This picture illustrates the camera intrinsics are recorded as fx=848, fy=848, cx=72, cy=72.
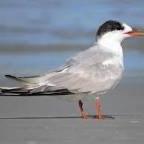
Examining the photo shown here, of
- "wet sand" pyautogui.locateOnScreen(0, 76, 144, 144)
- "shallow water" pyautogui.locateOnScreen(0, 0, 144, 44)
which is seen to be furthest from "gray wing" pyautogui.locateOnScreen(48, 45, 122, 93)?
"shallow water" pyautogui.locateOnScreen(0, 0, 144, 44)

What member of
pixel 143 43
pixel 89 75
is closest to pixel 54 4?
pixel 143 43

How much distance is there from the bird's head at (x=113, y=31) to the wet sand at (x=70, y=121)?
2.31 ft

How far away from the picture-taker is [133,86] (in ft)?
31.8

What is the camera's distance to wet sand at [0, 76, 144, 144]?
6.57m

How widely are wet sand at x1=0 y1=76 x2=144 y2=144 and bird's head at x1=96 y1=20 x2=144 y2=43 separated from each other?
27.8 inches

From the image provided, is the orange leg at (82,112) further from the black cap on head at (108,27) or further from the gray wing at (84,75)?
the black cap on head at (108,27)

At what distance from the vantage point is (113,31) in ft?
27.6

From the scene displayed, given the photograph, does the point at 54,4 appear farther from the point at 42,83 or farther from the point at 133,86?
the point at 42,83

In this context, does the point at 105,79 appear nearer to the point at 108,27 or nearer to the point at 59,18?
the point at 108,27

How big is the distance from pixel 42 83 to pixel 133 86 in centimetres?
229

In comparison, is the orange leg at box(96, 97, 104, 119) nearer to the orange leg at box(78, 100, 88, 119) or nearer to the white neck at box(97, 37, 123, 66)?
the orange leg at box(78, 100, 88, 119)

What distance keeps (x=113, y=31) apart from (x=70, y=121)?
1266 millimetres

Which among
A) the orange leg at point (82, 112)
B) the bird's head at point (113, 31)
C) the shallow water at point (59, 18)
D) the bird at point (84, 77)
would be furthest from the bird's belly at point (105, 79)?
the shallow water at point (59, 18)

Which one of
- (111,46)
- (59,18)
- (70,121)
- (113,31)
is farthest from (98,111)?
(59,18)
